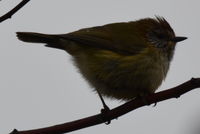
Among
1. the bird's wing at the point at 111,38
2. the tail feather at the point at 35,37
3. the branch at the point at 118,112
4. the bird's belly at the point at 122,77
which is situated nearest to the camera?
the branch at the point at 118,112

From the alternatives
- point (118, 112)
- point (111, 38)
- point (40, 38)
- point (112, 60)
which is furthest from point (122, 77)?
point (118, 112)

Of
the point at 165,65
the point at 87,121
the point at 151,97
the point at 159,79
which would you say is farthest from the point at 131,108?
the point at 165,65

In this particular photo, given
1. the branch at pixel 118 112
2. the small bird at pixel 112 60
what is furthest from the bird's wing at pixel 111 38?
the branch at pixel 118 112

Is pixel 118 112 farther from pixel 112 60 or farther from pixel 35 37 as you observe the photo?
pixel 35 37

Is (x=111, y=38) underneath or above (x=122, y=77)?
above

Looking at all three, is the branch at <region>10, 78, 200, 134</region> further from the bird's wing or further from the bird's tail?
the bird's tail

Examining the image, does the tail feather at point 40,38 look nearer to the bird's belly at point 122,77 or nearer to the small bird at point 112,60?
the small bird at point 112,60

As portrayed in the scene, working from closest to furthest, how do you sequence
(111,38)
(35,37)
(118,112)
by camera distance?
1. (118,112)
2. (35,37)
3. (111,38)
